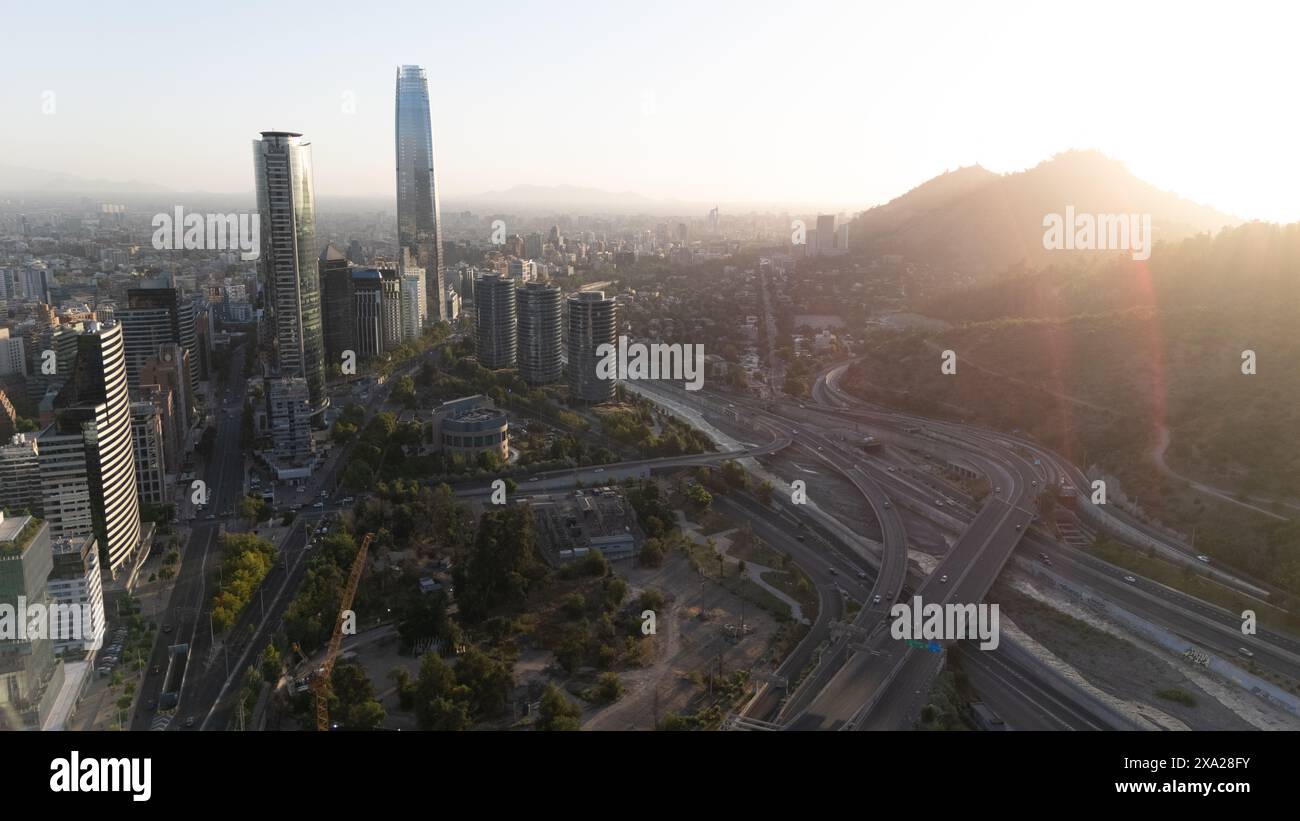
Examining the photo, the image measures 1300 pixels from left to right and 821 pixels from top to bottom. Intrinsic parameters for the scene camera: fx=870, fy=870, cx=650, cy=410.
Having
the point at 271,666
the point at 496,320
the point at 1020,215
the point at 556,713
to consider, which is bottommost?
the point at 556,713

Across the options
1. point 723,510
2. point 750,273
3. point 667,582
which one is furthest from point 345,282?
point 750,273

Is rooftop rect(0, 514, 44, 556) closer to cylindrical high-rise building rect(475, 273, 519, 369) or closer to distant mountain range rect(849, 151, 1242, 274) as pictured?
cylindrical high-rise building rect(475, 273, 519, 369)

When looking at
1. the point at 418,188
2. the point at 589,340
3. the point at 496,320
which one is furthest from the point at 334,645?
the point at 418,188

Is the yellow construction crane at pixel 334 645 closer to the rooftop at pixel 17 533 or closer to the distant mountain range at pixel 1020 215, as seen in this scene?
the rooftop at pixel 17 533

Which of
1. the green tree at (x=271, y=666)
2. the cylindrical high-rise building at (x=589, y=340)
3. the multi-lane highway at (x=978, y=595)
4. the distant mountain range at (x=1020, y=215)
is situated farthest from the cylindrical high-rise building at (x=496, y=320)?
the distant mountain range at (x=1020, y=215)

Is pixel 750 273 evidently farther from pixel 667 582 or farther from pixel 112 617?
pixel 112 617

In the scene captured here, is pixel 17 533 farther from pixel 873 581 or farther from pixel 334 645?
pixel 873 581
